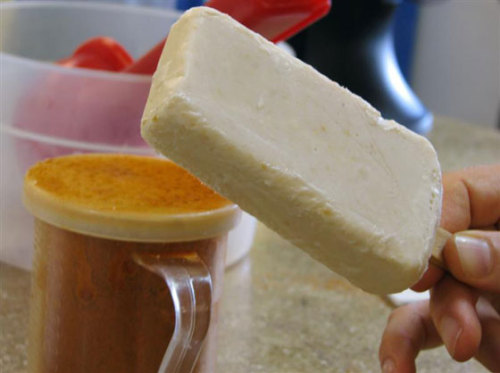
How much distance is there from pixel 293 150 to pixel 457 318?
0.68 feet

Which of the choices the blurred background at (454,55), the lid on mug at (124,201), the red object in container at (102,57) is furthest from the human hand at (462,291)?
the blurred background at (454,55)

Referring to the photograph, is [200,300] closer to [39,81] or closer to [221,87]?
[221,87]

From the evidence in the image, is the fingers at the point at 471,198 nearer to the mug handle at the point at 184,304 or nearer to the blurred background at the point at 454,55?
the mug handle at the point at 184,304

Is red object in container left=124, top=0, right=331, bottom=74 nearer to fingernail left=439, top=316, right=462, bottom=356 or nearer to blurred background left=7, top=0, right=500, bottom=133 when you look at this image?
fingernail left=439, top=316, right=462, bottom=356

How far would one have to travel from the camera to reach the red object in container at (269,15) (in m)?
0.60

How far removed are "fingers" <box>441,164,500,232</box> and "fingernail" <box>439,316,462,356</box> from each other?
83mm

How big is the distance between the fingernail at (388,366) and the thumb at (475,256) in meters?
0.10

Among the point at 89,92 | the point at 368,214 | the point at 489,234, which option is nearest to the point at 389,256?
the point at 368,214

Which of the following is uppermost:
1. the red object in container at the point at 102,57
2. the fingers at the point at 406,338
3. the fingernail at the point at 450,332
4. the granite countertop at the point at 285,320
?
the red object in container at the point at 102,57

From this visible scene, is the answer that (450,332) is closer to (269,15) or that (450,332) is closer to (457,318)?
(457,318)

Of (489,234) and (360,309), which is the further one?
(360,309)

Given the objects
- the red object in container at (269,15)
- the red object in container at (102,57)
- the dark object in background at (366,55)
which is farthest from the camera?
the dark object in background at (366,55)

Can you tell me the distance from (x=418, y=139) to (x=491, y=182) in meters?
0.17

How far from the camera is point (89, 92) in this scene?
0.65 metres
